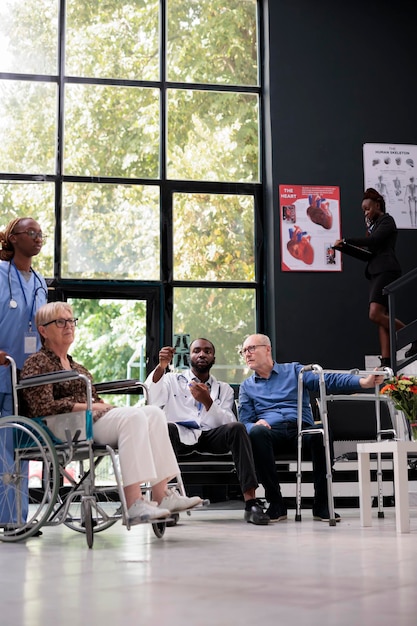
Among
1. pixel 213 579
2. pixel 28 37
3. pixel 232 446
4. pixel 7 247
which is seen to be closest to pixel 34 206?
pixel 28 37

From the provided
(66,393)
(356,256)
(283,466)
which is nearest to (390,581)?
(66,393)

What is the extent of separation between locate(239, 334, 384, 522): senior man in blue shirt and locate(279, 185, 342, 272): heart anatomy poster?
2145 millimetres

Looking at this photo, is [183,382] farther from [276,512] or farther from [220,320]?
[220,320]

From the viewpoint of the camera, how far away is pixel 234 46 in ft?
24.7

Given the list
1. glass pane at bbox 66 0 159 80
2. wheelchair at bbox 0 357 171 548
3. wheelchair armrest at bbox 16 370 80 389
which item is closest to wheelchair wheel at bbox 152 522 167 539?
wheelchair at bbox 0 357 171 548

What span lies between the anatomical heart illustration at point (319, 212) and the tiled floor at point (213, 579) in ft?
12.4

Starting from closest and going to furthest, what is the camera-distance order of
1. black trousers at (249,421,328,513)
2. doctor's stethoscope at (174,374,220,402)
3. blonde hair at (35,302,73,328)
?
blonde hair at (35,302,73,328)
black trousers at (249,421,328,513)
doctor's stethoscope at (174,374,220,402)

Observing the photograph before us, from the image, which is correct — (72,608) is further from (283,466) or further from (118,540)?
(283,466)

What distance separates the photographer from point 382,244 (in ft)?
21.8

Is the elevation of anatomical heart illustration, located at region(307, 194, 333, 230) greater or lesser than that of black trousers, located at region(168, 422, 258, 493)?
greater

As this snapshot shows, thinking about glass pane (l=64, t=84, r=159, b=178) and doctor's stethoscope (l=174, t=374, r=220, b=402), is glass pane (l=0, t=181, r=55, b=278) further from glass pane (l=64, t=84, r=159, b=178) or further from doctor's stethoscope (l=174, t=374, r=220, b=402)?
doctor's stethoscope (l=174, t=374, r=220, b=402)

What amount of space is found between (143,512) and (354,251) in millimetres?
3908

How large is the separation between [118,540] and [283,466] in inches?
88.1

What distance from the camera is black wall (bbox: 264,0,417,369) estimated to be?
7070mm
